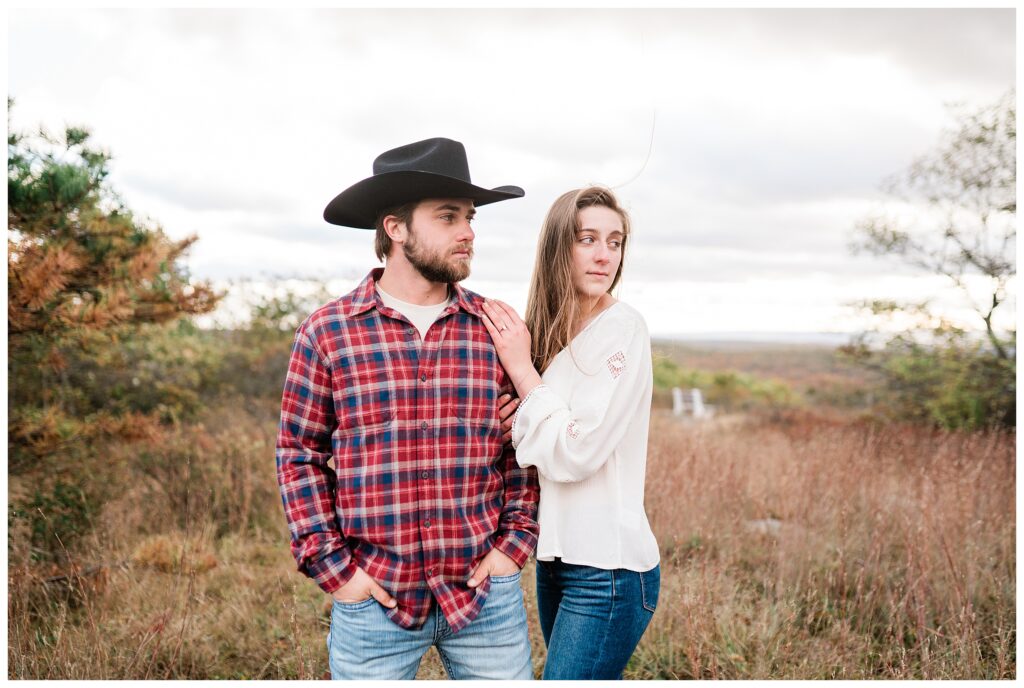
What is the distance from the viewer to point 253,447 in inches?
275

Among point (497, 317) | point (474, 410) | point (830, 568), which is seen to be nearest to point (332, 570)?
point (474, 410)

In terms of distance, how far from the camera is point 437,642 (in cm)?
231

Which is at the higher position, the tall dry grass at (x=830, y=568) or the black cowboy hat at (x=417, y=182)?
the black cowboy hat at (x=417, y=182)

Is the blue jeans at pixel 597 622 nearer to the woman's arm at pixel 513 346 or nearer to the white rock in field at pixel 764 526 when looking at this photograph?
the woman's arm at pixel 513 346

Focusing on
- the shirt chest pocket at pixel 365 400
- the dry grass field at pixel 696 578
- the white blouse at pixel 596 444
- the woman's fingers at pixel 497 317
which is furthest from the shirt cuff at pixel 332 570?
the dry grass field at pixel 696 578

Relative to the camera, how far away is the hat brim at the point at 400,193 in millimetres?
2334

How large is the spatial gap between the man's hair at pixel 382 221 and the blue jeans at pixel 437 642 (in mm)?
1148

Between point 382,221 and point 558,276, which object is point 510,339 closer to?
point 558,276

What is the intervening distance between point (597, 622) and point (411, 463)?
2.41 ft

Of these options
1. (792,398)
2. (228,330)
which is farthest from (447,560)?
(792,398)

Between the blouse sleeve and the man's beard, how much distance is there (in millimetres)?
458

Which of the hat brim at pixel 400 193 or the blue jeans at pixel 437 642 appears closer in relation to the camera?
the blue jeans at pixel 437 642

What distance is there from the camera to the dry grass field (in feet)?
12.1

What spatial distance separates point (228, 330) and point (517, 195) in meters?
9.12
